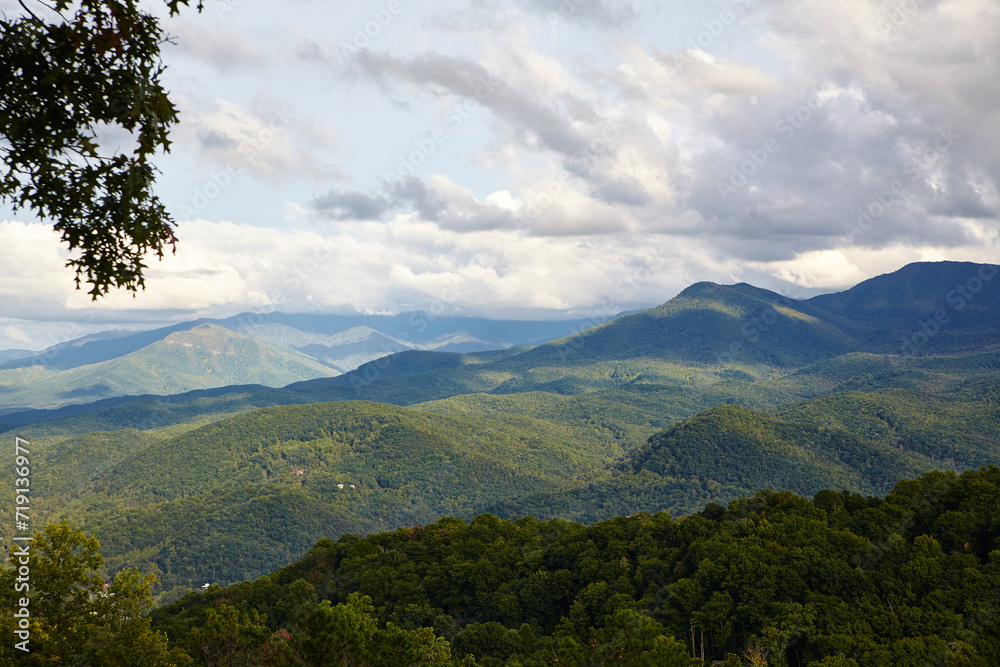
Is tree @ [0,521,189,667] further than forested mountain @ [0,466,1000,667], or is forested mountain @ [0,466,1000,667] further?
forested mountain @ [0,466,1000,667]

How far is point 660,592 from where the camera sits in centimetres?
5484

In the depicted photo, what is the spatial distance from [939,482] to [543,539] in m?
41.3

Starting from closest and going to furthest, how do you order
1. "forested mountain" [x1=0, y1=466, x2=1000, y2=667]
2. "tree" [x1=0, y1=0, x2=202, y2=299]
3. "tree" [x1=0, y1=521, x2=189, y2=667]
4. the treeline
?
1. "tree" [x1=0, y1=0, x2=202, y2=299]
2. "tree" [x1=0, y1=521, x2=189, y2=667]
3. "forested mountain" [x1=0, y1=466, x2=1000, y2=667]
4. the treeline

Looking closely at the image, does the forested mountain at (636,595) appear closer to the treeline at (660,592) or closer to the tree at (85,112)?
the treeline at (660,592)

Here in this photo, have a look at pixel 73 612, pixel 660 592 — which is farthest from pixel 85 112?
pixel 660 592

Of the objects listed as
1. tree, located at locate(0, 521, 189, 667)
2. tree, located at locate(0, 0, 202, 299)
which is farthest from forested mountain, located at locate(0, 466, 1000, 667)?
tree, located at locate(0, 0, 202, 299)

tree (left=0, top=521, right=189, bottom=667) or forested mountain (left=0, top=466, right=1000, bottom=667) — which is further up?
tree (left=0, top=521, right=189, bottom=667)

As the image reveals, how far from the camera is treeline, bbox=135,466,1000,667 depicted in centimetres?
2794

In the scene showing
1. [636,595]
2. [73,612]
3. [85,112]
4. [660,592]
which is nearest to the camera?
[85,112]

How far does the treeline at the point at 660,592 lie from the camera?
2794 centimetres

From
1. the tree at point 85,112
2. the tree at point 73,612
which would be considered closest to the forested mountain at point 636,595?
the tree at point 73,612

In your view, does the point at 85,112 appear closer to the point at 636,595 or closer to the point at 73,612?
the point at 73,612

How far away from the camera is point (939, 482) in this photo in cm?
5881

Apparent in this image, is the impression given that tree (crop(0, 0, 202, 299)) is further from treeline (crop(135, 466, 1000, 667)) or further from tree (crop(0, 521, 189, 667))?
treeline (crop(135, 466, 1000, 667))
